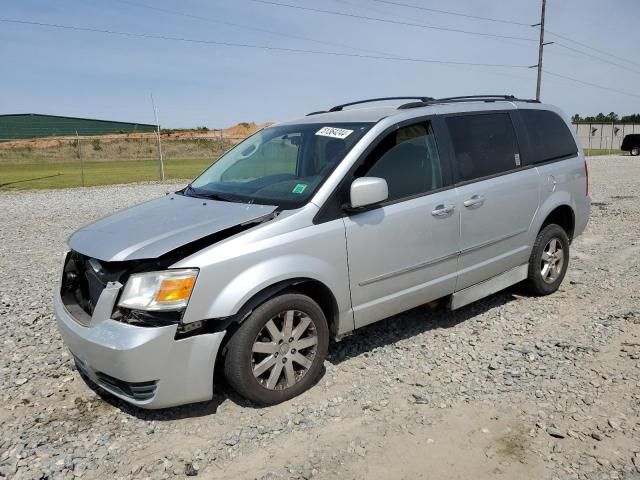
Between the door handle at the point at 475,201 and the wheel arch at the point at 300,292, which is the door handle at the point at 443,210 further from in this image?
the wheel arch at the point at 300,292

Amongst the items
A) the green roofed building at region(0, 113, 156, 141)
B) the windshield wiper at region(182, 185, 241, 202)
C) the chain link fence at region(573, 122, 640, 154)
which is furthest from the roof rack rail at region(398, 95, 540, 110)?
the chain link fence at region(573, 122, 640, 154)

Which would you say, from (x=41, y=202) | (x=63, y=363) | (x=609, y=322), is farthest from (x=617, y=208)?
(x=41, y=202)

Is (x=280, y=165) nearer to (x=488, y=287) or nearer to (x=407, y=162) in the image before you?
(x=407, y=162)

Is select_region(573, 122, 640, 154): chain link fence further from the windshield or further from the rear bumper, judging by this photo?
the rear bumper

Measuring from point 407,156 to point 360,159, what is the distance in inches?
19.2

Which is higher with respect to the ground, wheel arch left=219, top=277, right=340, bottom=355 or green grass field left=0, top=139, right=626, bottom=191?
wheel arch left=219, top=277, right=340, bottom=355

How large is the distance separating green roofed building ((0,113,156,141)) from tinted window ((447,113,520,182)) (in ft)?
135

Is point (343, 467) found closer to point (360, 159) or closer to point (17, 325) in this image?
point (360, 159)

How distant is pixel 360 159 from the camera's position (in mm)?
3553

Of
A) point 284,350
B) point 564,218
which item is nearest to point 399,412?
point 284,350

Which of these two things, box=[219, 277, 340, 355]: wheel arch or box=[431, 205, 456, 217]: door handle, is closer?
box=[219, 277, 340, 355]: wheel arch

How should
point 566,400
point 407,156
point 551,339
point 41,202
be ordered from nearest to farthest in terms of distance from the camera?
point 566,400, point 407,156, point 551,339, point 41,202

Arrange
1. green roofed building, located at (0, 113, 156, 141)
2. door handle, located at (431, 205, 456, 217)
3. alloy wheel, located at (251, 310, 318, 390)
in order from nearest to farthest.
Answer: alloy wheel, located at (251, 310, 318, 390) → door handle, located at (431, 205, 456, 217) → green roofed building, located at (0, 113, 156, 141)

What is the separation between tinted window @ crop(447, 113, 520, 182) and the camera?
13.8 feet
